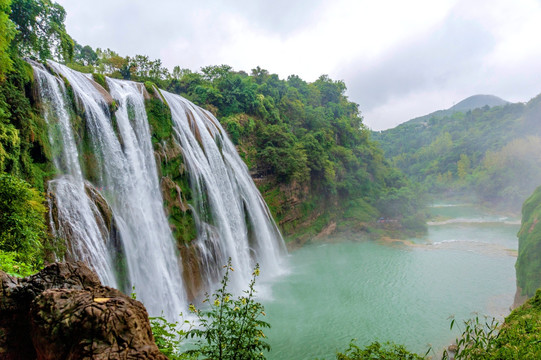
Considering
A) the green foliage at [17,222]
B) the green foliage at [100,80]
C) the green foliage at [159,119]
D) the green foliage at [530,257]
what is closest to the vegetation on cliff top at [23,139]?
the green foliage at [17,222]

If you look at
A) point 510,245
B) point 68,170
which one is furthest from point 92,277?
point 510,245

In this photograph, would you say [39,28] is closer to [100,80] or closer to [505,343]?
[100,80]

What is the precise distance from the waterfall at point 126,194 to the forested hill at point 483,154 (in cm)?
4152

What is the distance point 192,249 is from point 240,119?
12.1m

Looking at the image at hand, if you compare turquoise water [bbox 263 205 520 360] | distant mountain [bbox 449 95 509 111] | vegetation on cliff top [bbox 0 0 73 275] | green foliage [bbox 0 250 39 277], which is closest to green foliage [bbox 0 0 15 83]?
vegetation on cliff top [bbox 0 0 73 275]

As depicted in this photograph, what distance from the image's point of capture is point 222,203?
13.9m

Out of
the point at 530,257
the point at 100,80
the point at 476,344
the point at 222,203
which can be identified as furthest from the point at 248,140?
the point at 476,344

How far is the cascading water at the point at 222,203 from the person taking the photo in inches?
497

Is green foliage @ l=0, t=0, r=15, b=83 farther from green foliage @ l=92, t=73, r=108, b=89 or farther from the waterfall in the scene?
green foliage @ l=92, t=73, r=108, b=89

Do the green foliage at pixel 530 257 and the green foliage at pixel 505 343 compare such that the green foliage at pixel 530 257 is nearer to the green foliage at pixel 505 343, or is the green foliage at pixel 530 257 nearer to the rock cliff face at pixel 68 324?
the green foliage at pixel 505 343

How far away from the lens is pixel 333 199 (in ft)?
88.3

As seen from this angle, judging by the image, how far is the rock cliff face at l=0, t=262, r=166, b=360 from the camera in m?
1.96

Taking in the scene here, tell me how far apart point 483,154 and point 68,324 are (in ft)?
232

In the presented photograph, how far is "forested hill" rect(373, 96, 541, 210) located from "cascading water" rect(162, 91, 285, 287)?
124ft
